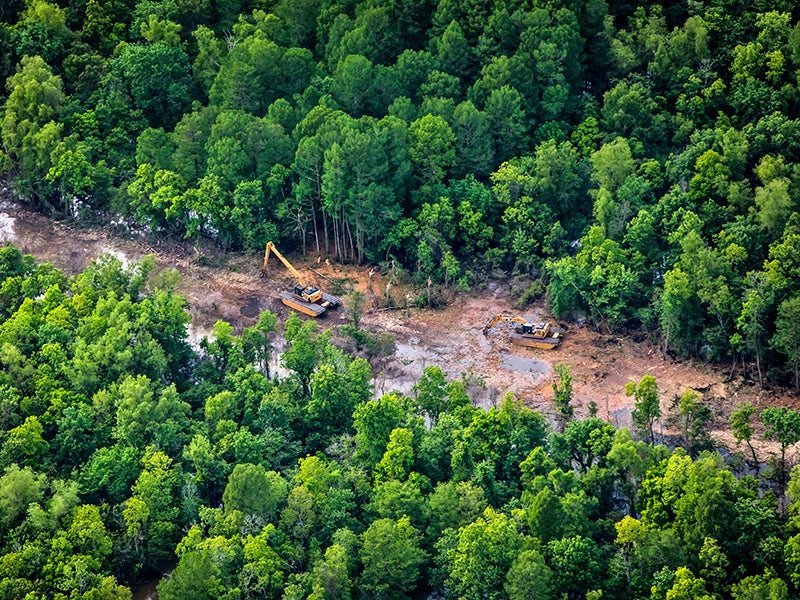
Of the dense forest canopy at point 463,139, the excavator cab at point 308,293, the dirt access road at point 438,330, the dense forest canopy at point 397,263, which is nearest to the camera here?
the dense forest canopy at point 397,263

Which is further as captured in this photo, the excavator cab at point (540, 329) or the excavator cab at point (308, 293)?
the excavator cab at point (308, 293)

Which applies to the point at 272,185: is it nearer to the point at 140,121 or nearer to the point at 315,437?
the point at 140,121

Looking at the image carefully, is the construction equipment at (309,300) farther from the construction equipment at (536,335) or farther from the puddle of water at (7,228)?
the puddle of water at (7,228)

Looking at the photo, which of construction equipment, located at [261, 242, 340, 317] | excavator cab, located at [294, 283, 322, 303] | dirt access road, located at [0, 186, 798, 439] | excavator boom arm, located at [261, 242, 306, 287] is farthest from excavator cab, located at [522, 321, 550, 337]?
excavator boom arm, located at [261, 242, 306, 287]

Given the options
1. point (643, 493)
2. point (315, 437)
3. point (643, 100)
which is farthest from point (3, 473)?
point (643, 100)

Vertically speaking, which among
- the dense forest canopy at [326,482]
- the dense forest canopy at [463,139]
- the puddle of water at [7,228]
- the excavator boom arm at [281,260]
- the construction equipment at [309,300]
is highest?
the dense forest canopy at [463,139]

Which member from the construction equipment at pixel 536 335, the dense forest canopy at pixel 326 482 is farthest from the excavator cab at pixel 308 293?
the construction equipment at pixel 536 335

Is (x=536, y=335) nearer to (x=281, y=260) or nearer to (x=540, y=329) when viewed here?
(x=540, y=329)
